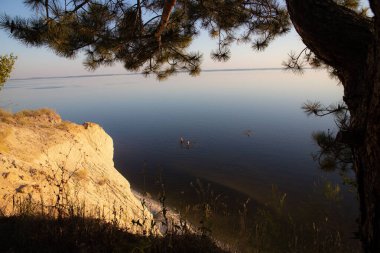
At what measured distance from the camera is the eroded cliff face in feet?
24.0

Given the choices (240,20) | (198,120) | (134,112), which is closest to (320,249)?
(240,20)

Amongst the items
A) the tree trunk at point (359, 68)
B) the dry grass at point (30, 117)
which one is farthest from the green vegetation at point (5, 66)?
the tree trunk at point (359, 68)

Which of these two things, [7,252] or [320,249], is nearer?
[7,252]

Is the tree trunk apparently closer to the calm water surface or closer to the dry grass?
the calm water surface

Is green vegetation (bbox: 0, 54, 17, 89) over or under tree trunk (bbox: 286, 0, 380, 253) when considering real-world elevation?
over

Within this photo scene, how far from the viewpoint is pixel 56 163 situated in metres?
8.22

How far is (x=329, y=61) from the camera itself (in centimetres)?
290

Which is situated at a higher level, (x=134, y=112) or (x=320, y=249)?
(x=134, y=112)

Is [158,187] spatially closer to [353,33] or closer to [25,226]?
[25,226]

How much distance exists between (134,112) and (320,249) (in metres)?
40.3

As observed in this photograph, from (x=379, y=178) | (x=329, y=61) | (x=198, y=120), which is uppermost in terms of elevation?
(x=198, y=120)

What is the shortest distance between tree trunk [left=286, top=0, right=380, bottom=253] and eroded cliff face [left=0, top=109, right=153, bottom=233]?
17.5 ft

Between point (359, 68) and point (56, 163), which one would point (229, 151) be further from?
point (359, 68)

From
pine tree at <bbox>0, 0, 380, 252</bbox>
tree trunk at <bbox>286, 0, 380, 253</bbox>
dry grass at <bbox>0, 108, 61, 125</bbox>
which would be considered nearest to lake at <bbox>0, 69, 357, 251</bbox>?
pine tree at <bbox>0, 0, 380, 252</bbox>
